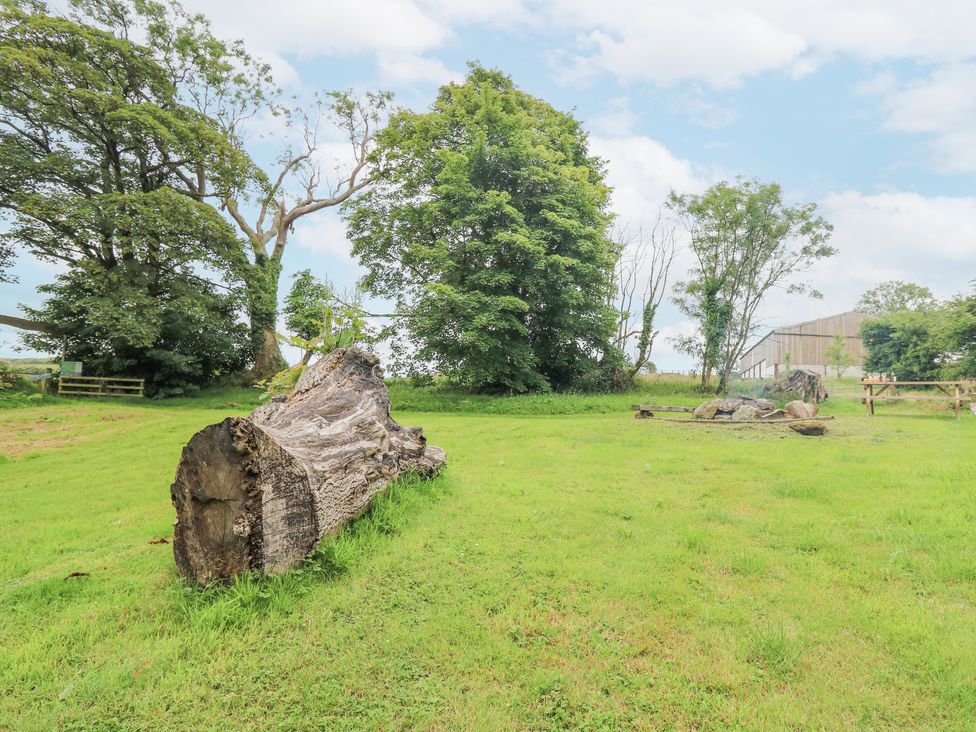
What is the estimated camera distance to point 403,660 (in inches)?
106

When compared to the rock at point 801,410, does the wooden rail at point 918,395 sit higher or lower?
higher

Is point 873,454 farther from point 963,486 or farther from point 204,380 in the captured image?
point 204,380

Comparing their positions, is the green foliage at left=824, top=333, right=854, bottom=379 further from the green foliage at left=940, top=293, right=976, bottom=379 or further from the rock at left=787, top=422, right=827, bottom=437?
the rock at left=787, top=422, right=827, bottom=437

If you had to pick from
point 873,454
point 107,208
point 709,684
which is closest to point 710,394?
point 873,454

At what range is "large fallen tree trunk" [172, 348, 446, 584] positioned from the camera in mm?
3141

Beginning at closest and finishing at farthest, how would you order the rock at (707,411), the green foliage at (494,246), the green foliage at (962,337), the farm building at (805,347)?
the rock at (707,411) < the green foliage at (962,337) < the green foliage at (494,246) < the farm building at (805,347)

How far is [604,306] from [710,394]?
653 centimetres

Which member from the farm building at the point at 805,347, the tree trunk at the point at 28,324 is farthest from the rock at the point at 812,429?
the tree trunk at the point at 28,324

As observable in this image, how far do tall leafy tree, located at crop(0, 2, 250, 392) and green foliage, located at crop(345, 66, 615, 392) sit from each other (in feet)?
23.9

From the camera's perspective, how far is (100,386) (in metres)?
19.7

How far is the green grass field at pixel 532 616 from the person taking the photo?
238cm

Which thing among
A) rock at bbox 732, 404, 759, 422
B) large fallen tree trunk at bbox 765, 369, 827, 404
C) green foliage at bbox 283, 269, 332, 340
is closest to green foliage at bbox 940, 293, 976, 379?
large fallen tree trunk at bbox 765, 369, 827, 404

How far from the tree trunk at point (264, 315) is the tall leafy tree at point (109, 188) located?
4.06ft

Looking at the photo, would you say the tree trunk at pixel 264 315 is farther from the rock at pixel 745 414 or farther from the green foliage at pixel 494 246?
the rock at pixel 745 414
